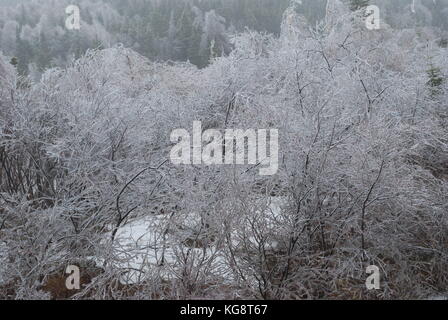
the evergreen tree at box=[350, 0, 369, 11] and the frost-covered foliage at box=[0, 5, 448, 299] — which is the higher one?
the evergreen tree at box=[350, 0, 369, 11]

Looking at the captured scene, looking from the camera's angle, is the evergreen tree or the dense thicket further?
the dense thicket

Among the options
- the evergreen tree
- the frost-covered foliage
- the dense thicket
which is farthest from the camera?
the dense thicket

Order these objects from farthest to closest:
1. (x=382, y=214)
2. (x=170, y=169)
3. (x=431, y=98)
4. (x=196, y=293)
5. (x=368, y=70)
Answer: (x=431, y=98) < (x=368, y=70) < (x=170, y=169) < (x=382, y=214) < (x=196, y=293)

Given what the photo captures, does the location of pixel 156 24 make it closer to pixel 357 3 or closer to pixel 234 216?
pixel 357 3

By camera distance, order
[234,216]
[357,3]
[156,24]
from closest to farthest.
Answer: [234,216] < [357,3] < [156,24]

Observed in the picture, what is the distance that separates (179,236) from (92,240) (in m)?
1.23

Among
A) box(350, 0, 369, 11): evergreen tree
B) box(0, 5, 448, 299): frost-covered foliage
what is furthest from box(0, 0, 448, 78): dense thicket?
box(0, 5, 448, 299): frost-covered foliage

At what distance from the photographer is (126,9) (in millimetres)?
52688

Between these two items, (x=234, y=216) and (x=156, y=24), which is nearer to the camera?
(x=234, y=216)

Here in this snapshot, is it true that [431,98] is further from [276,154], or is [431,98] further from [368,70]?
[276,154]

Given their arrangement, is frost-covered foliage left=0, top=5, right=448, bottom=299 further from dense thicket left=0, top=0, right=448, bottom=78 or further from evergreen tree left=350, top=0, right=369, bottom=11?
dense thicket left=0, top=0, right=448, bottom=78

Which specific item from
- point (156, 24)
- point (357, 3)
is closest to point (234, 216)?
point (357, 3)

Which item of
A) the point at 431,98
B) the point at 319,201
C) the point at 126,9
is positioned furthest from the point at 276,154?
the point at 126,9
